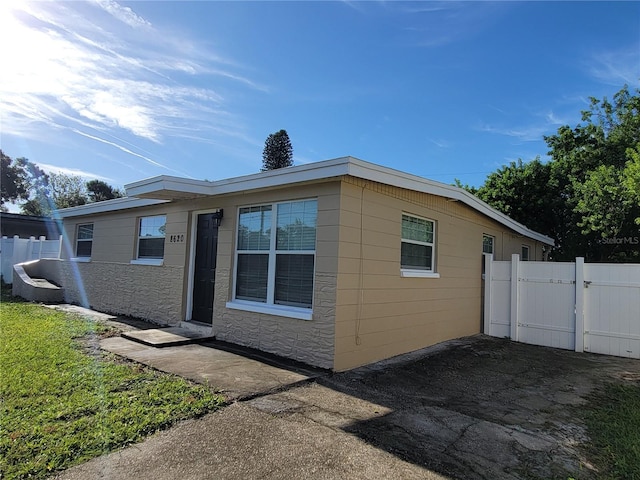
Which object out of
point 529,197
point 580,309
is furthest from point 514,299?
point 529,197

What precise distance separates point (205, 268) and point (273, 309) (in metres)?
2.38

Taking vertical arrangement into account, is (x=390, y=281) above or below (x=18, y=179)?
below

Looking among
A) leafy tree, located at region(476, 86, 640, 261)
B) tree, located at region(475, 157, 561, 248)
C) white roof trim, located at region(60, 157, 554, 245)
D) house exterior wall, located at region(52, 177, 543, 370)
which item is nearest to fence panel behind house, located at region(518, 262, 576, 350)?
house exterior wall, located at region(52, 177, 543, 370)

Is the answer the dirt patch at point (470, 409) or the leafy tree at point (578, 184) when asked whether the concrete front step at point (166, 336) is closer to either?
the dirt patch at point (470, 409)

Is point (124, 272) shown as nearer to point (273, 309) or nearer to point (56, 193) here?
point (273, 309)

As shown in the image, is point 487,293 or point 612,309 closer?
point 612,309

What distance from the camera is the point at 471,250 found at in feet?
30.4

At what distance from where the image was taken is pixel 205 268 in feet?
26.2

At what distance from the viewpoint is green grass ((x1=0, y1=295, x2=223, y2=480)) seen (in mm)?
3000

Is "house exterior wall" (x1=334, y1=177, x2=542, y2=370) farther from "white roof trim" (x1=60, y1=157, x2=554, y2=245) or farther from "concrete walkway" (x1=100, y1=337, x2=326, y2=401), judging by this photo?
"concrete walkway" (x1=100, y1=337, x2=326, y2=401)

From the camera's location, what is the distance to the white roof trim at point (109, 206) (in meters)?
9.48

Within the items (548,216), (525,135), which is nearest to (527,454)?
(548,216)

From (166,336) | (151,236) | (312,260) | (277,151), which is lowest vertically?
(166,336)

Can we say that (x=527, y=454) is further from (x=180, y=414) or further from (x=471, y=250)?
(x=471, y=250)
